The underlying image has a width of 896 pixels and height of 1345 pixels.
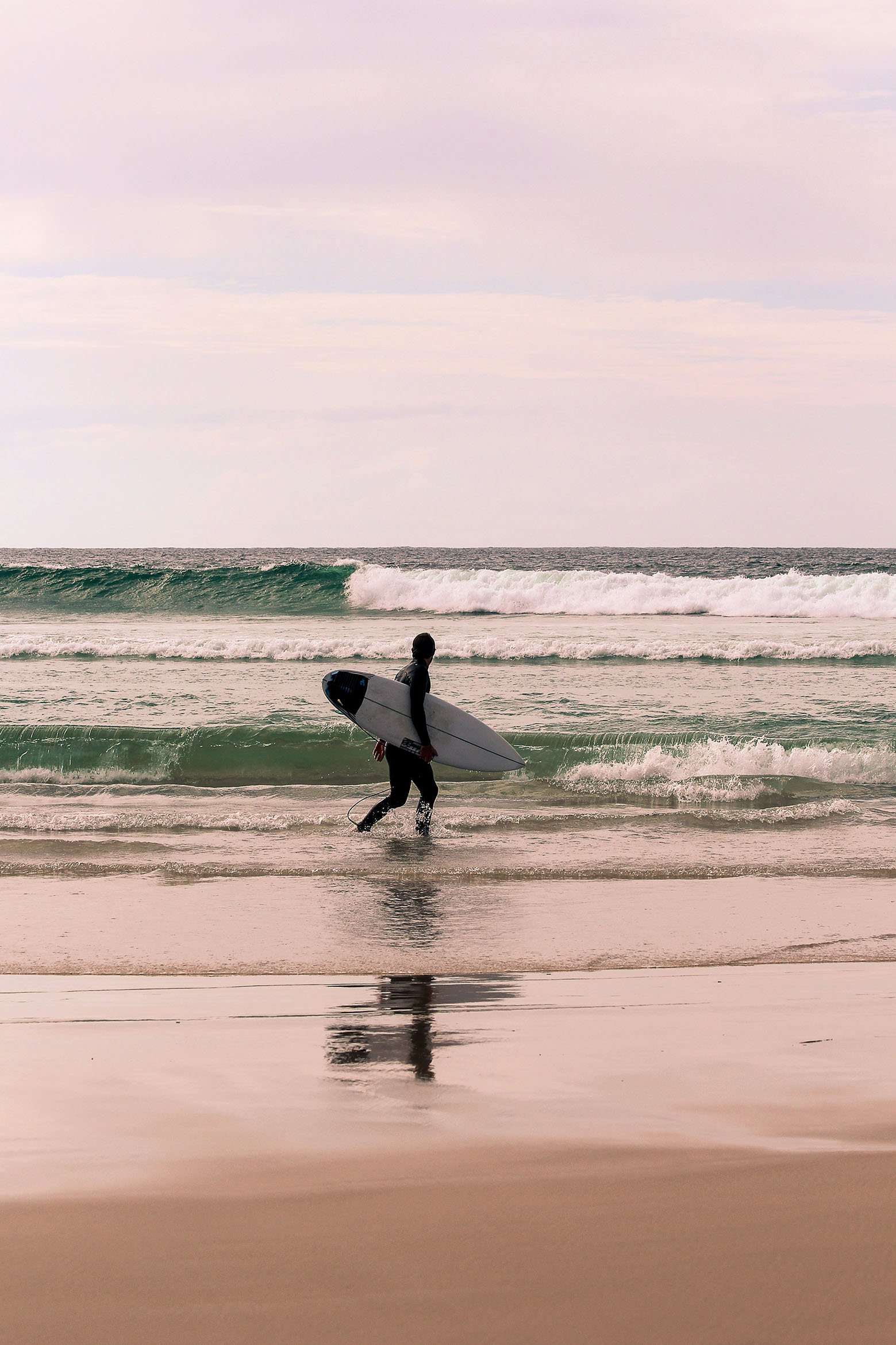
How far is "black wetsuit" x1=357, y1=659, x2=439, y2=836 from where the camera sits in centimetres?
839

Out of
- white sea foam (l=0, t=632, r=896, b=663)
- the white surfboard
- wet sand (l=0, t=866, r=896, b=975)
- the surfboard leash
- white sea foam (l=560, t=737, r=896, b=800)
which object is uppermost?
white sea foam (l=0, t=632, r=896, b=663)

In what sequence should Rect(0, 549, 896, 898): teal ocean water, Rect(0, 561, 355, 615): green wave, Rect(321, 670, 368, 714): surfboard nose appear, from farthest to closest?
1. Rect(0, 561, 355, 615): green wave
2. Rect(321, 670, 368, 714): surfboard nose
3. Rect(0, 549, 896, 898): teal ocean water

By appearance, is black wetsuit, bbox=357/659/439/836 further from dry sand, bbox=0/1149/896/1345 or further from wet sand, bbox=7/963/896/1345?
dry sand, bbox=0/1149/896/1345

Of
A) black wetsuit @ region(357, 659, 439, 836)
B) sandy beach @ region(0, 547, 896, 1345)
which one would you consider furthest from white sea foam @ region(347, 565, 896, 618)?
black wetsuit @ region(357, 659, 439, 836)

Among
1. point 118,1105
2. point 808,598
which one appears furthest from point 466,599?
point 118,1105

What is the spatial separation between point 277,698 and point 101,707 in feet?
7.56

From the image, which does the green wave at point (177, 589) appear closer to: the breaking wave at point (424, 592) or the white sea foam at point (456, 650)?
the breaking wave at point (424, 592)

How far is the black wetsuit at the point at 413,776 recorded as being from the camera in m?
8.39

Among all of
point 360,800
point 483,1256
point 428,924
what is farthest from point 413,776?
point 483,1256

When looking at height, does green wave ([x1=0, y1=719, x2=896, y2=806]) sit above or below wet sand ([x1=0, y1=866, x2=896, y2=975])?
above

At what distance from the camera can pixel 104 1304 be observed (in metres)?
2.19

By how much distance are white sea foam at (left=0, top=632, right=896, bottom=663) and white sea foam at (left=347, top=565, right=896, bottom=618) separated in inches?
391

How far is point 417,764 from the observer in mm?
8508

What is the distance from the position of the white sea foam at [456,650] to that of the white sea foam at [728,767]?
8.55 m
